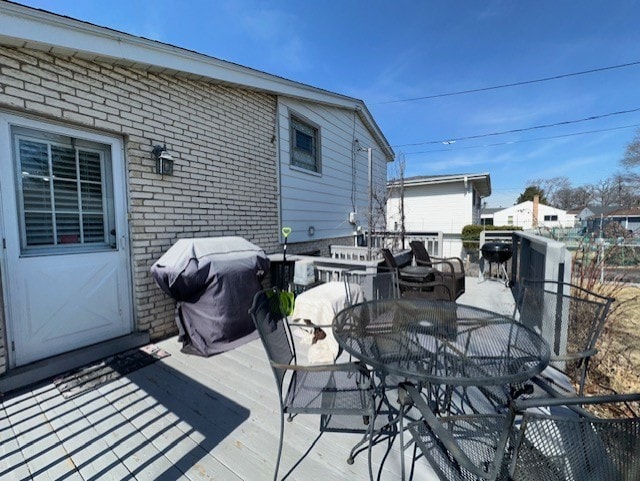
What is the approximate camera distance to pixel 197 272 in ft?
9.34

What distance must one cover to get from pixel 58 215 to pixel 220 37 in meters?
4.70

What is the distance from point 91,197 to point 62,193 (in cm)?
23

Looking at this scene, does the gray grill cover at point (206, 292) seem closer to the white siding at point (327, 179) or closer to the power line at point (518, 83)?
the white siding at point (327, 179)

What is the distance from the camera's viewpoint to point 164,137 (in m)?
3.32

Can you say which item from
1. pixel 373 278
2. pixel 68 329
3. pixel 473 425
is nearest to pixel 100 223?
pixel 68 329

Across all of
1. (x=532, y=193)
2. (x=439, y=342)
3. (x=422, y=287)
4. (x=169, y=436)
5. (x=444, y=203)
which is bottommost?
(x=169, y=436)

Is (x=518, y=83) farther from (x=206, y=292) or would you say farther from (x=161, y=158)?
(x=206, y=292)

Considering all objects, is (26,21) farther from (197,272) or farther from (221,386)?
(221,386)

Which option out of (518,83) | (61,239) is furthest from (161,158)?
(518,83)

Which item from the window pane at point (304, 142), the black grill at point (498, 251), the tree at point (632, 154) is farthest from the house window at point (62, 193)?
Answer: the tree at point (632, 154)

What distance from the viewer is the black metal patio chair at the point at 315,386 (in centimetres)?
140

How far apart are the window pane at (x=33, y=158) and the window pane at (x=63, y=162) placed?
0.18ft

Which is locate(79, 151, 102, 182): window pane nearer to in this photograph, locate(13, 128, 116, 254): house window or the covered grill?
locate(13, 128, 116, 254): house window

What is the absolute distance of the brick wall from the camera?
249cm
